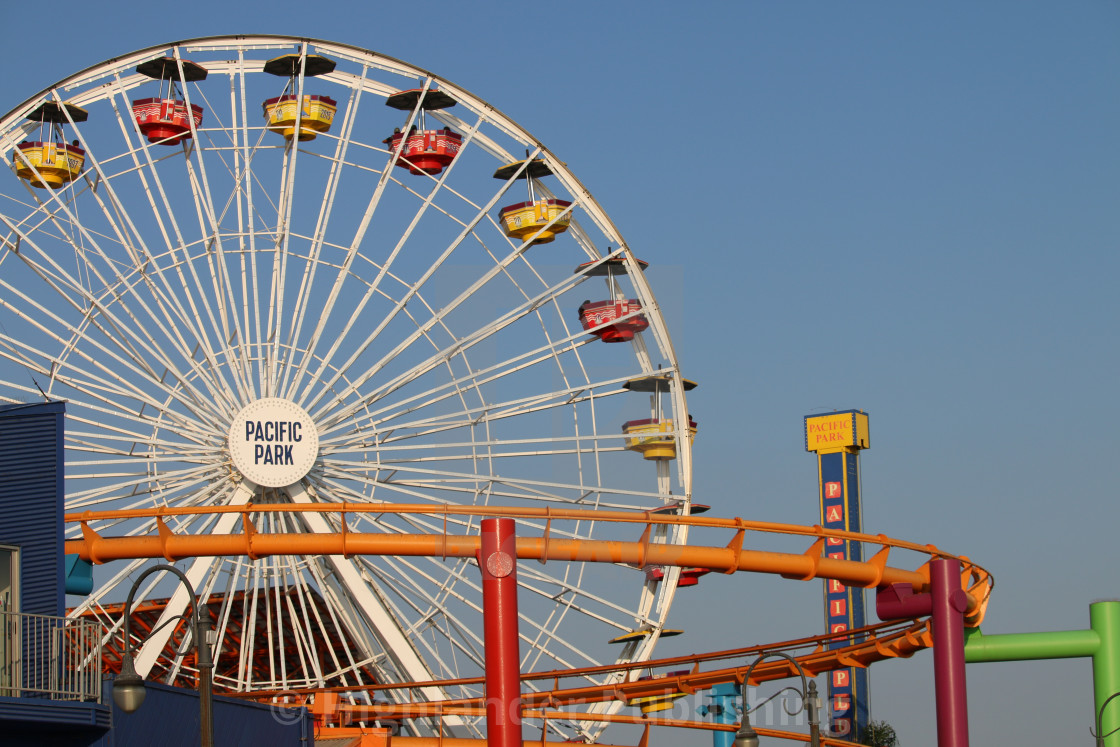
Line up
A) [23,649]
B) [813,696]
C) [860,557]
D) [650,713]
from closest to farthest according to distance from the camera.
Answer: [813,696] < [23,649] < [650,713] < [860,557]

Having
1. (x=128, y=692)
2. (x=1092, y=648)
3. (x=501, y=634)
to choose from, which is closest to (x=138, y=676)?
(x=128, y=692)

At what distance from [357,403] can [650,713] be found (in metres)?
7.95

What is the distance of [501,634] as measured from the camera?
1862 centimetres

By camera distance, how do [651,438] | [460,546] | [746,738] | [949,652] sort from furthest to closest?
[651,438] → [949,652] → [460,546] → [746,738]

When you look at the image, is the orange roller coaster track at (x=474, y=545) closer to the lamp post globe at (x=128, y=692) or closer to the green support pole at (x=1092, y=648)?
the green support pole at (x=1092, y=648)

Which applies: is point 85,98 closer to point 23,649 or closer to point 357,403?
point 357,403

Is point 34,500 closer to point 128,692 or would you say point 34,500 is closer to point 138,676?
point 138,676

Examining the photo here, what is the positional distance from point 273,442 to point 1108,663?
14.2m

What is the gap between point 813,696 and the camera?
1658cm

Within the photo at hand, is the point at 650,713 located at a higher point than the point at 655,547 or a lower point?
lower

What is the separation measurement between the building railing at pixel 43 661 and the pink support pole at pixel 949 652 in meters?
10.6

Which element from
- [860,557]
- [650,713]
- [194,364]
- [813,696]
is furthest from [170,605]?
[860,557]

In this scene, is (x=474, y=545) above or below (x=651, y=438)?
below

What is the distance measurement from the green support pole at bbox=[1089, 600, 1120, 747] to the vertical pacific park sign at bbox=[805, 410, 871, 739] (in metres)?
28.0
